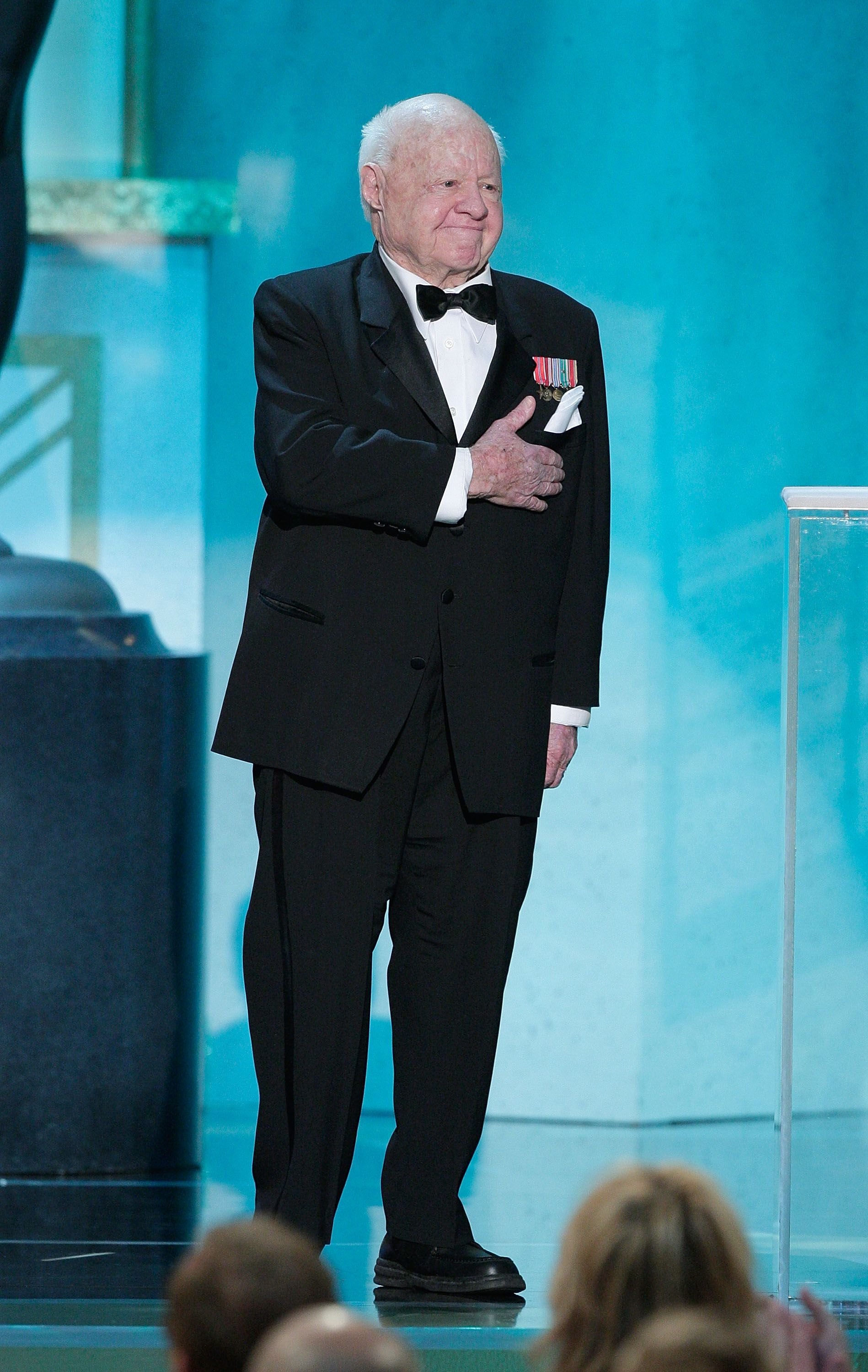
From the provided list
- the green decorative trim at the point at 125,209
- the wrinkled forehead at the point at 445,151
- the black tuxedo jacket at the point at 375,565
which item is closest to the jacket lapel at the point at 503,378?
the black tuxedo jacket at the point at 375,565

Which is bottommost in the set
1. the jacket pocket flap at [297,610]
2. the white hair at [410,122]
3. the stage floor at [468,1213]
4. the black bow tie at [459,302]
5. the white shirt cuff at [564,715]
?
the stage floor at [468,1213]

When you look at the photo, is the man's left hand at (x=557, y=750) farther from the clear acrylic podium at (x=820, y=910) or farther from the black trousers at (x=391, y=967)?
the clear acrylic podium at (x=820, y=910)

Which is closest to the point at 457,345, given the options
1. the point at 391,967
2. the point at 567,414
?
the point at 567,414

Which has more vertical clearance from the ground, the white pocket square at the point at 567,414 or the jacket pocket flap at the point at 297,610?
the white pocket square at the point at 567,414

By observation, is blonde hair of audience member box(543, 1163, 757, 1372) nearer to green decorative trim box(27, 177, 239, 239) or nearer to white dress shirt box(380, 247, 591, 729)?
white dress shirt box(380, 247, 591, 729)

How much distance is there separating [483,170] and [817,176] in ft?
7.26

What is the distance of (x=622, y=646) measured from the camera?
14.6ft

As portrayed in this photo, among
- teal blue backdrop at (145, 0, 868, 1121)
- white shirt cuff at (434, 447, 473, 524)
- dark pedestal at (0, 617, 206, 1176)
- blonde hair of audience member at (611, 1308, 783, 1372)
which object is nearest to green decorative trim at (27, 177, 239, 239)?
teal blue backdrop at (145, 0, 868, 1121)

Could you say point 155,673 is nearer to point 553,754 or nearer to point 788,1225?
point 553,754

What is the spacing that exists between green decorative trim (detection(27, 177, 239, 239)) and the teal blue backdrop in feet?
1.47

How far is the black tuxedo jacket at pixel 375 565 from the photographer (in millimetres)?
2404

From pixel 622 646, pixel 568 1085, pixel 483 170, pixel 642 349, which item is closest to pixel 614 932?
pixel 568 1085

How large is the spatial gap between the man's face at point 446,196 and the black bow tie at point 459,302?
0.03 m

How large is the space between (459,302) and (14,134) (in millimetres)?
1610
